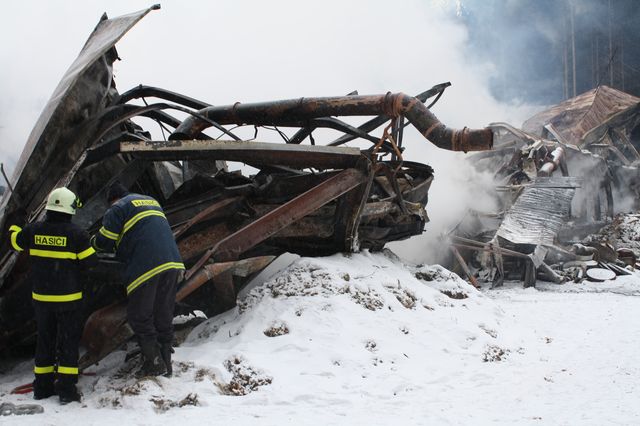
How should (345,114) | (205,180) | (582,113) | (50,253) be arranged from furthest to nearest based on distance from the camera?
(582,113)
(345,114)
(205,180)
(50,253)

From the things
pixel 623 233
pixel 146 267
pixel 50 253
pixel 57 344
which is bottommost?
pixel 623 233

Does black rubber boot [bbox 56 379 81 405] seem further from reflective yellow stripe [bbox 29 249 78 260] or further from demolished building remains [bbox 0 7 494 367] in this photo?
reflective yellow stripe [bbox 29 249 78 260]

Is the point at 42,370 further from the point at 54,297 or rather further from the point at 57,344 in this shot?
the point at 54,297

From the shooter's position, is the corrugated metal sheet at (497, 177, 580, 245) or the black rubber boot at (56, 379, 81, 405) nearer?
the black rubber boot at (56, 379, 81, 405)

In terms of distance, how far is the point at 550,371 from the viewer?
4.33 meters

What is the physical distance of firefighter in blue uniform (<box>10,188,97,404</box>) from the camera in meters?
3.46

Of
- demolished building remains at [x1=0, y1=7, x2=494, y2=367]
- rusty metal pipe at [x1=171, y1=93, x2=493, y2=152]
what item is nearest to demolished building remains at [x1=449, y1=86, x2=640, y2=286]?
rusty metal pipe at [x1=171, y1=93, x2=493, y2=152]

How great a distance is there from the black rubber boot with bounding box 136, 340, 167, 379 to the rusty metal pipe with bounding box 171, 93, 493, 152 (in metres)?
3.48

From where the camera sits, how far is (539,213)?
11.4 m

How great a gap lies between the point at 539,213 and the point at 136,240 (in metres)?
10.2

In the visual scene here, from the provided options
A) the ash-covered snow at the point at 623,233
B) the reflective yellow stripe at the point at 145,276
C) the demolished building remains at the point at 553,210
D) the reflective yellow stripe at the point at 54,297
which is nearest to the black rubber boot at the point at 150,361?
the reflective yellow stripe at the point at 145,276

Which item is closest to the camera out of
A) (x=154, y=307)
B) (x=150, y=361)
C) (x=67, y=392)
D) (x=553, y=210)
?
(x=67, y=392)

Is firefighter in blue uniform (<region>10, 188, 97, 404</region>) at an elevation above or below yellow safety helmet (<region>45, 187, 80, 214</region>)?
below

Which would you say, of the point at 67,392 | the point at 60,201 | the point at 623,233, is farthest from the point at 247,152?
the point at 623,233
